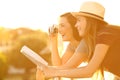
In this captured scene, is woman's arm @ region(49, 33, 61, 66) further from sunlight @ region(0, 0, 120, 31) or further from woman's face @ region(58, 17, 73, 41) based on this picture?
sunlight @ region(0, 0, 120, 31)

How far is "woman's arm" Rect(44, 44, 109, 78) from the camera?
1.30m

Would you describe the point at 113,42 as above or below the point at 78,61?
above

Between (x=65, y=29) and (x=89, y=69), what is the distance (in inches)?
20.7

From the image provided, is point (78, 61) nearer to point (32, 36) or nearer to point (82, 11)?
point (82, 11)

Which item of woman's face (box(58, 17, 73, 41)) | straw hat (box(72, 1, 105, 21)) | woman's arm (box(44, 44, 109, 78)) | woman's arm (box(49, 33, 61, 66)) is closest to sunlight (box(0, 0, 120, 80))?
woman's face (box(58, 17, 73, 41))

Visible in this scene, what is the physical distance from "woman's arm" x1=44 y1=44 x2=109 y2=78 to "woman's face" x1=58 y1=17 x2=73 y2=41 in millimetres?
484

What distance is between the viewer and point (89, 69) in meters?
1.31

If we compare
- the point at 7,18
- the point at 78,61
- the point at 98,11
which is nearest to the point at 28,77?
the point at 7,18

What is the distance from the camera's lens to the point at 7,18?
265cm

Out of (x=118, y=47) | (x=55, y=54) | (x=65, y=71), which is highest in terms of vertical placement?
(x=118, y=47)

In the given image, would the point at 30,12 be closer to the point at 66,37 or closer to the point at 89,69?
the point at 66,37

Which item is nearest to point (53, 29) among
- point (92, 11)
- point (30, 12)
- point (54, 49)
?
point (54, 49)

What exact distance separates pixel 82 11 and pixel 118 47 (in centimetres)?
26

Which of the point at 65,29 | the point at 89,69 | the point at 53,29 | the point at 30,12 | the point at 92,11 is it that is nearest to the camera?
the point at 89,69
